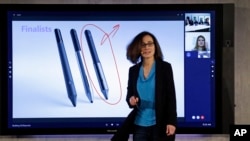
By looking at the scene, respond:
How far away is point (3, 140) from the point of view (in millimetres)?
4152

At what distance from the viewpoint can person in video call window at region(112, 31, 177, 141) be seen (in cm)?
382

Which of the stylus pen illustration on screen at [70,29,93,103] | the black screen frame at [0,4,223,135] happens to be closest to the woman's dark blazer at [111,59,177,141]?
the black screen frame at [0,4,223,135]

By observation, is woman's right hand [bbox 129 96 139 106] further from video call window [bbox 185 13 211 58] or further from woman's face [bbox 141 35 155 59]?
video call window [bbox 185 13 211 58]

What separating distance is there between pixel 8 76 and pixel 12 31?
0.35 metres

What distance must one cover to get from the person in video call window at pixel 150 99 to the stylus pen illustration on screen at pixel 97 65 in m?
0.21

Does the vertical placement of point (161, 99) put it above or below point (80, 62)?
below

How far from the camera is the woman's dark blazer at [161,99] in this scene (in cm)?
382

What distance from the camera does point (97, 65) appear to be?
161 inches

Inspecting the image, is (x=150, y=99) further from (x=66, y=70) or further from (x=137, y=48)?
(x=66, y=70)

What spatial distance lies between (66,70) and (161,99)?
31.4 inches

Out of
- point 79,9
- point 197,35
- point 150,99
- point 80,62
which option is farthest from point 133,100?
point 79,9

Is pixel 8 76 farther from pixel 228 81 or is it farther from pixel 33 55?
pixel 228 81

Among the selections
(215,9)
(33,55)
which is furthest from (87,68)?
(215,9)

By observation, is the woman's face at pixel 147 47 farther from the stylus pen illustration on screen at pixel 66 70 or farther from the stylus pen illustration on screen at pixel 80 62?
the stylus pen illustration on screen at pixel 66 70
